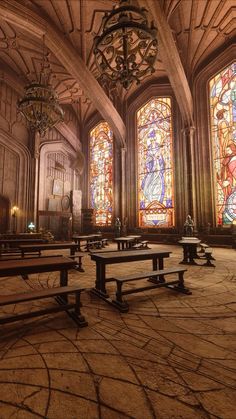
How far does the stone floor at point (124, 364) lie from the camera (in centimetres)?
125

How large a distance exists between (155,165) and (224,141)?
12.8 feet

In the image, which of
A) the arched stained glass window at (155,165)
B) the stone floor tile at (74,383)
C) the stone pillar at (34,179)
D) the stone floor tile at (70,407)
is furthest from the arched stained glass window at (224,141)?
the stone pillar at (34,179)

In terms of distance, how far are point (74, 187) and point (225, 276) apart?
13.7 m

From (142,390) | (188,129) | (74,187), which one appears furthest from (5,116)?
(142,390)

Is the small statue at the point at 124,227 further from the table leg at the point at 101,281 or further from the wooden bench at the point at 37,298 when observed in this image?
the wooden bench at the point at 37,298

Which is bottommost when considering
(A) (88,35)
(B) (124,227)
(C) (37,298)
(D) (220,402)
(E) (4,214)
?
(D) (220,402)

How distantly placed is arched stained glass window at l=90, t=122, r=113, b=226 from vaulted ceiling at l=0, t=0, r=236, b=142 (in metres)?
3.44

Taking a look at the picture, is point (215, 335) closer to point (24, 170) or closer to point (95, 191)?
point (24, 170)

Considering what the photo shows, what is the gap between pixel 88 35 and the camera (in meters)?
9.97

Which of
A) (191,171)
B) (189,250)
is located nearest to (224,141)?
(191,171)

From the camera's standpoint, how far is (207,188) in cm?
1077

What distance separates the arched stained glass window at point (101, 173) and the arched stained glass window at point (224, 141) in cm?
704

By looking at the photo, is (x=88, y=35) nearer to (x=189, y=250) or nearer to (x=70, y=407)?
(x=189, y=250)

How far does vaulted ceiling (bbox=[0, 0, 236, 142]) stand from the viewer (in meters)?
8.33
